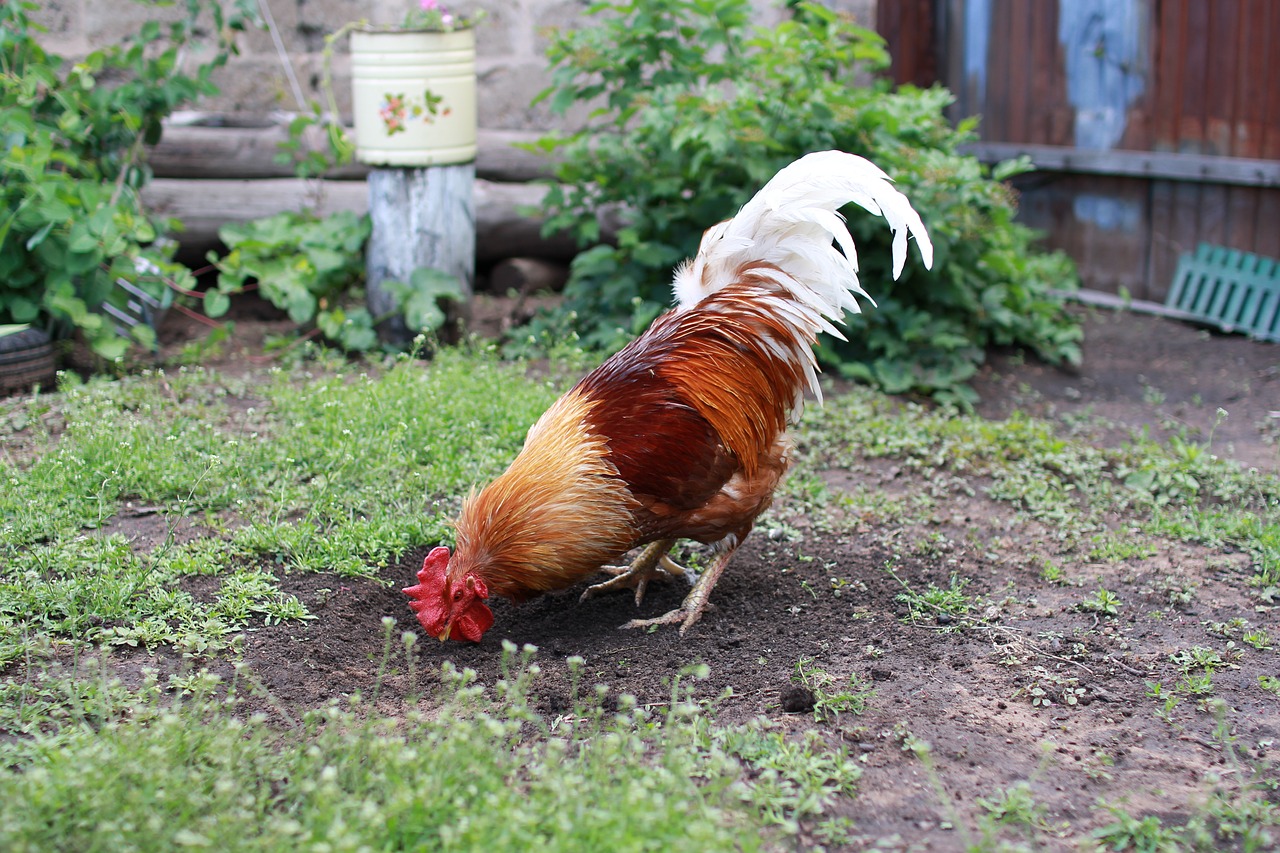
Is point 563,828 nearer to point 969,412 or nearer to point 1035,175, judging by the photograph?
point 969,412

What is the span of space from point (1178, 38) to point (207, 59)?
22.4ft

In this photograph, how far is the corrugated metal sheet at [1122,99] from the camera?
7.37 meters

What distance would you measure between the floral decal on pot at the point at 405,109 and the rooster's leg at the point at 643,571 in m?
3.26

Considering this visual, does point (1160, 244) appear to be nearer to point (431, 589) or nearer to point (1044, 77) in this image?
point (1044, 77)

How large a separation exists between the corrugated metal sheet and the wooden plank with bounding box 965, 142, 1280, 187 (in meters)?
0.02

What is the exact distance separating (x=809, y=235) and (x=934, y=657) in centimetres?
143

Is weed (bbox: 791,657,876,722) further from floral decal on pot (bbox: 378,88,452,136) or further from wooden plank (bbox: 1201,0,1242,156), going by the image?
wooden plank (bbox: 1201,0,1242,156)

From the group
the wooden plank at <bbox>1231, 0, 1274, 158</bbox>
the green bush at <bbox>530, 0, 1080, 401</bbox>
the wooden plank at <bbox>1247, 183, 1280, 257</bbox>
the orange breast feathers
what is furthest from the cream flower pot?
the wooden plank at <bbox>1247, 183, 1280, 257</bbox>

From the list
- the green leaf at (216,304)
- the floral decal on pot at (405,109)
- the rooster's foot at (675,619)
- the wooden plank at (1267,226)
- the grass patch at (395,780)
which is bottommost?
the rooster's foot at (675,619)

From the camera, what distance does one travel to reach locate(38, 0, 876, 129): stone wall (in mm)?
7707

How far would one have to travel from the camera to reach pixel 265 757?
254cm

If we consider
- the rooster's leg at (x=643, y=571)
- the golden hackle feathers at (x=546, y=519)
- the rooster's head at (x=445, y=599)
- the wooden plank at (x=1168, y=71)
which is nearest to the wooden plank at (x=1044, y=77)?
the wooden plank at (x=1168, y=71)

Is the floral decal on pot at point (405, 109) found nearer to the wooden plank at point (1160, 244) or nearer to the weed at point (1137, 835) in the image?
the weed at point (1137, 835)

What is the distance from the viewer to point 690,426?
3.42m
